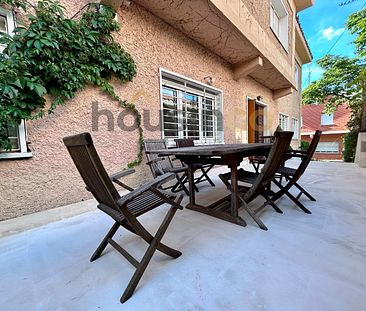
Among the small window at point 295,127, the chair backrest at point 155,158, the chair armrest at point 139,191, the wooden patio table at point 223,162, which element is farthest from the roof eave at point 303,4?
the chair armrest at point 139,191

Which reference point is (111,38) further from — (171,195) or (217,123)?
(217,123)

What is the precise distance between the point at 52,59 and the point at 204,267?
2644 millimetres

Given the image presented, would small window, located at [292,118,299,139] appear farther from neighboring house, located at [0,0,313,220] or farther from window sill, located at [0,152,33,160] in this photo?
window sill, located at [0,152,33,160]

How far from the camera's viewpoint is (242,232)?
1.74 m

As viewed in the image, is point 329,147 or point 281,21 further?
point 329,147

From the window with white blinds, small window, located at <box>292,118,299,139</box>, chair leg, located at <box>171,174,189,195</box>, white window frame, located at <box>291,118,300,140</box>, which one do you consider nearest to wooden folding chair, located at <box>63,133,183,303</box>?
chair leg, located at <box>171,174,189,195</box>

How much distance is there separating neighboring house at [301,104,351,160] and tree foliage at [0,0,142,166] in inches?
718

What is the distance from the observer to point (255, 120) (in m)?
6.98

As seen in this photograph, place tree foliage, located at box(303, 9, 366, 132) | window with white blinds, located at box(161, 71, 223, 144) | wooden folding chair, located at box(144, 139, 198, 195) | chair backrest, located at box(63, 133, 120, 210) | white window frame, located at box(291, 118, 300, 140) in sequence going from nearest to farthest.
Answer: chair backrest, located at box(63, 133, 120, 210) < wooden folding chair, located at box(144, 139, 198, 195) < window with white blinds, located at box(161, 71, 223, 144) < tree foliage, located at box(303, 9, 366, 132) < white window frame, located at box(291, 118, 300, 140)

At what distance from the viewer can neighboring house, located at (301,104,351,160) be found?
49.5 feet

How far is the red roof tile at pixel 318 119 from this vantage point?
1501 centimetres

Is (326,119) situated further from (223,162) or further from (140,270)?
(140,270)

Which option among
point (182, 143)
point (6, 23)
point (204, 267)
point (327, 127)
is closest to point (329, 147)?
point (327, 127)

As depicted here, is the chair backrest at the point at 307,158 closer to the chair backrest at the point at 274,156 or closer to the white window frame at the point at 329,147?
the chair backrest at the point at 274,156
